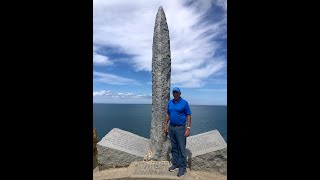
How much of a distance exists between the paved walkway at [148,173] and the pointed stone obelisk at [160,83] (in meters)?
0.50

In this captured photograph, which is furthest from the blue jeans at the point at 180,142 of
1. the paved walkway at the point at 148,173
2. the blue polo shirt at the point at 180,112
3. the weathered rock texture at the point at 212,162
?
the weathered rock texture at the point at 212,162

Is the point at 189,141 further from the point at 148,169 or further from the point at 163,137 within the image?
the point at 148,169

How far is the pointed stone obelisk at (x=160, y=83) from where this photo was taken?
7154 mm

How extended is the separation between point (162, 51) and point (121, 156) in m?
2.85

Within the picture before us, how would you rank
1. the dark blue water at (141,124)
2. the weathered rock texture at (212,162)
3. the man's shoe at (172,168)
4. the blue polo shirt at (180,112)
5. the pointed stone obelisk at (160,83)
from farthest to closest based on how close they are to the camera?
the dark blue water at (141,124), the pointed stone obelisk at (160,83), the weathered rock texture at (212,162), the man's shoe at (172,168), the blue polo shirt at (180,112)

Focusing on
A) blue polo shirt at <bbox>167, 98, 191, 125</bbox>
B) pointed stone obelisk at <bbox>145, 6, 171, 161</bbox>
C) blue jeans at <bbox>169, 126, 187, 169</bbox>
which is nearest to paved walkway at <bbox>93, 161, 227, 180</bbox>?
blue jeans at <bbox>169, 126, 187, 169</bbox>

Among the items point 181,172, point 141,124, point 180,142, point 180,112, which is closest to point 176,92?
point 180,112

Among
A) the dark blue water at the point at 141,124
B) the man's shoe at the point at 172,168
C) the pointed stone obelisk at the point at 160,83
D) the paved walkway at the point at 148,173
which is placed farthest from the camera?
the dark blue water at the point at 141,124

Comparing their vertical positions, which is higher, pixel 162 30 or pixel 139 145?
pixel 162 30

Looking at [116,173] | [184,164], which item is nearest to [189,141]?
[184,164]

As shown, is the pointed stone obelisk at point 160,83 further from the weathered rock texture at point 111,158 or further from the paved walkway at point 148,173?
the weathered rock texture at point 111,158

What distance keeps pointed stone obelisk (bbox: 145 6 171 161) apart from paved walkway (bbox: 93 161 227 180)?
0.50 meters

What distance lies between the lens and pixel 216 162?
645 cm

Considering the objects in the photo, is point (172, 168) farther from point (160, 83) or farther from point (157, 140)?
point (160, 83)
